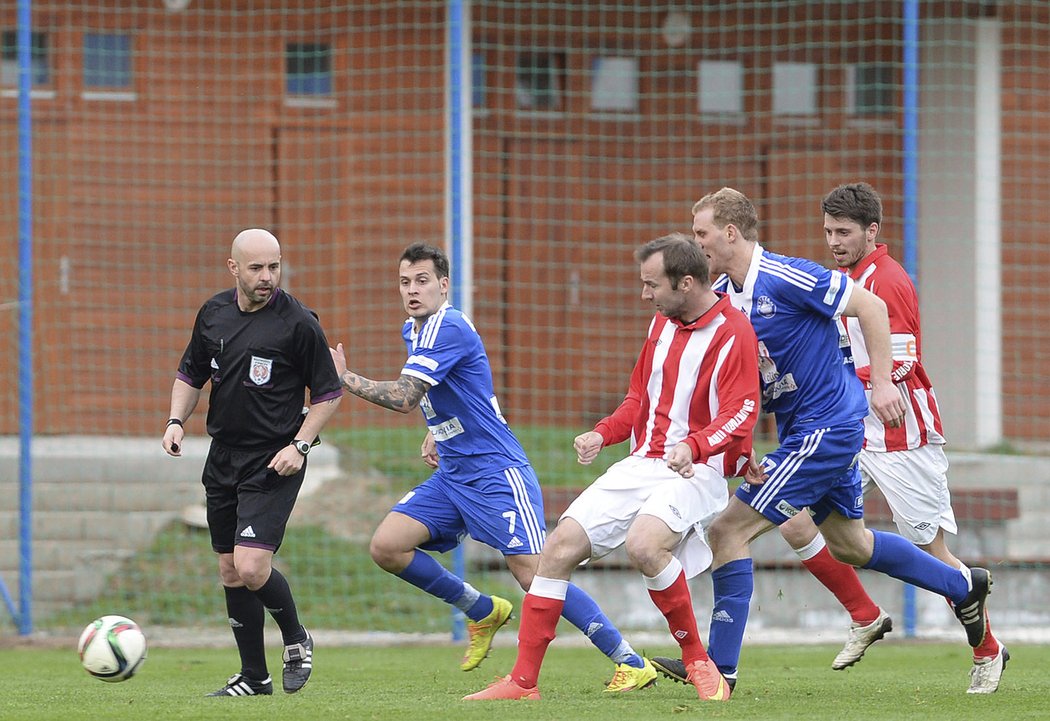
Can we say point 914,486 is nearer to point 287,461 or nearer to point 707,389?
point 707,389

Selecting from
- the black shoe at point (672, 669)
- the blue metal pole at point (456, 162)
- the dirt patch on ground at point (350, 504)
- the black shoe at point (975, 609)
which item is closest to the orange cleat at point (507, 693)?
the black shoe at point (672, 669)

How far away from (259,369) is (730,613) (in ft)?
7.05

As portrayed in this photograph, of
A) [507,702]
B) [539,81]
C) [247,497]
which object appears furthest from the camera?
[539,81]

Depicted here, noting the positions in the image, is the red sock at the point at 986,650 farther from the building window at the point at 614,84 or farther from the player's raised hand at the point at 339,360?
the building window at the point at 614,84

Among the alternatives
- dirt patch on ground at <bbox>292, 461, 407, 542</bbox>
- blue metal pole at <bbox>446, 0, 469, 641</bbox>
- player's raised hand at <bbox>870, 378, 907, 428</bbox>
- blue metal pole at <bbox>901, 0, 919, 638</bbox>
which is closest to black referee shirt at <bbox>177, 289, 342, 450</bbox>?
player's raised hand at <bbox>870, 378, 907, 428</bbox>

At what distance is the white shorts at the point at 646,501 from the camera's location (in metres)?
5.82

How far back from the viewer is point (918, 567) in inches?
262

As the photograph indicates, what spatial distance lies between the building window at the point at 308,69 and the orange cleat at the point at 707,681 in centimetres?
805

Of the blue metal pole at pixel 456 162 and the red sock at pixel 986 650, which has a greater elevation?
the blue metal pole at pixel 456 162

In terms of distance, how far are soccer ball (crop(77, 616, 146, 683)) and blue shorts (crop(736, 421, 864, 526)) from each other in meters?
2.42

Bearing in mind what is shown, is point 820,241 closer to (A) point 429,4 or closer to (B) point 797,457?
(A) point 429,4

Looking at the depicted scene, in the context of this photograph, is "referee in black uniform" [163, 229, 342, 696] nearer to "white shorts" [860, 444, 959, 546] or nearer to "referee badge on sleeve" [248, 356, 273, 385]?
"referee badge on sleeve" [248, 356, 273, 385]

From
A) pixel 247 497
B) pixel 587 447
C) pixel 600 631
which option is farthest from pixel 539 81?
pixel 587 447

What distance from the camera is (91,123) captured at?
12.7m
